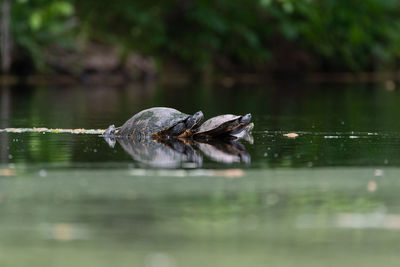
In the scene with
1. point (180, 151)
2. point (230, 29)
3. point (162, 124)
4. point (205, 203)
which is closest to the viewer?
point (205, 203)

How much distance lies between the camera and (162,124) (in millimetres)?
9883

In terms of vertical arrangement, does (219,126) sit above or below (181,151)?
above

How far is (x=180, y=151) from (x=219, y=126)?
135cm

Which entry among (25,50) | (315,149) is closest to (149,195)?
(315,149)

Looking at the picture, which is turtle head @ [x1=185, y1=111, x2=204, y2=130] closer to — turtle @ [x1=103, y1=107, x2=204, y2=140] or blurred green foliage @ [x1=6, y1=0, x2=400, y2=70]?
turtle @ [x1=103, y1=107, x2=204, y2=140]

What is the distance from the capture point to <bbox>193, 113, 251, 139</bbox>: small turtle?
9.95m

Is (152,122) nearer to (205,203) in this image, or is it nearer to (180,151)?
(180,151)

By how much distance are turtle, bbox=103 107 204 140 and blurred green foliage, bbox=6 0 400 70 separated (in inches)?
780

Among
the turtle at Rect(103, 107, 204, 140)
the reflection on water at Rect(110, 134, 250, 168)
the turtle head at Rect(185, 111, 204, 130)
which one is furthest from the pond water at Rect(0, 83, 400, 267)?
the turtle head at Rect(185, 111, 204, 130)

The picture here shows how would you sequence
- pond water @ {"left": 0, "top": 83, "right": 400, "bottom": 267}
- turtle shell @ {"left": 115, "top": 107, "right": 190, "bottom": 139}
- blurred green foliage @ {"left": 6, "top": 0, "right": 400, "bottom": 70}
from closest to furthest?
pond water @ {"left": 0, "top": 83, "right": 400, "bottom": 267}
turtle shell @ {"left": 115, "top": 107, "right": 190, "bottom": 139}
blurred green foliage @ {"left": 6, "top": 0, "right": 400, "bottom": 70}

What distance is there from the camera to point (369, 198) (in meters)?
5.86

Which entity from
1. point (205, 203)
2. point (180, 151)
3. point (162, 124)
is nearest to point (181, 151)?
point (180, 151)

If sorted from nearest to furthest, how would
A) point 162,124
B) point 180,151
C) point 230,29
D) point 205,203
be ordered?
point 205,203 < point 180,151 < point 162,124 < point 230,29

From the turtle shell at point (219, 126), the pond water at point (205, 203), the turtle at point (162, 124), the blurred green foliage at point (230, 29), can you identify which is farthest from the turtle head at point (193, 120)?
the blurred green foliage at point (230, 29)
